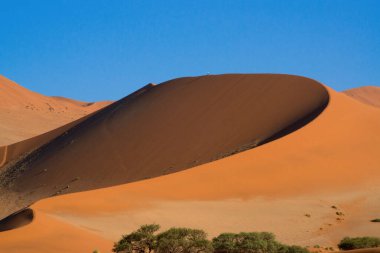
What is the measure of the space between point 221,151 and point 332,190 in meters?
8.95

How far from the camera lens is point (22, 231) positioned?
1617 centimetres

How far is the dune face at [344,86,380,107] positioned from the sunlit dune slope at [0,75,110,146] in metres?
46.5

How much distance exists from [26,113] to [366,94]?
59.5 metres

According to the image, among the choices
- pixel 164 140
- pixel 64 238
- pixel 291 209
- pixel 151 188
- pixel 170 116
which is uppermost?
A: pixel 170 116

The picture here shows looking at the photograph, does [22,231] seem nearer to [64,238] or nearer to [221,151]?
[64,238]

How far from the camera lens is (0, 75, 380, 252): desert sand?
65.9ft

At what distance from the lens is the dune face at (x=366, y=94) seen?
349ft

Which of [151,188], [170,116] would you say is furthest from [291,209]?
[170,116]

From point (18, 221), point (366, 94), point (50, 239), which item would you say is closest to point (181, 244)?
point (50, 239)

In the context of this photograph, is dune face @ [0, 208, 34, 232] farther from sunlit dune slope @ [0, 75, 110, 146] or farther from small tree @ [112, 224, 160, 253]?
sunlit dune slope @ [0, 75, 110, 146]

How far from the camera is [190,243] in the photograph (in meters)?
13.6

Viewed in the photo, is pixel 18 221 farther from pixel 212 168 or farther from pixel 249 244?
pixel 212 168

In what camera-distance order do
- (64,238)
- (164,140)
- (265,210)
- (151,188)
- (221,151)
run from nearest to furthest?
1. (64,238)
2. (265,210)
3. (151,188)
4. (221,151)
5. (164,140)

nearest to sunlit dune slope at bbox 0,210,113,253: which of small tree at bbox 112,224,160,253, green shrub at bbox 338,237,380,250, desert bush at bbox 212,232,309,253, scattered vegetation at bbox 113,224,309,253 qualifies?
small tree at bbox 112,224,160,253
